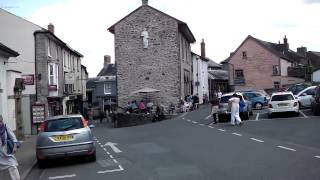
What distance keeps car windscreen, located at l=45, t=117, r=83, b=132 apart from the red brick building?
2359 inches

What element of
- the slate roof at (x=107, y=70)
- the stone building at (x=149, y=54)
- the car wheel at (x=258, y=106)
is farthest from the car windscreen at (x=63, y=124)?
the slate roof at (x=107, y=70)

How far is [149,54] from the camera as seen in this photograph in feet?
164

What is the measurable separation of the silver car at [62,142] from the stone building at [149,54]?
3282 centimetres

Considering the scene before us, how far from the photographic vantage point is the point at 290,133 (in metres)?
21.8

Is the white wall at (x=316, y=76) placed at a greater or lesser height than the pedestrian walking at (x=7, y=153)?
greater

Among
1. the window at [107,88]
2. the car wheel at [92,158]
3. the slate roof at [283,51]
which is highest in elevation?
the slate roof at [283,51]

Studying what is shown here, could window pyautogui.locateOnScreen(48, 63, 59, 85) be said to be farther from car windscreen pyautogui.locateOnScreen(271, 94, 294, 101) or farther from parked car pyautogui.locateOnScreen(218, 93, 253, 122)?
car windscreen pyautogui.locateOnScreen(271, 94, 294, 101)

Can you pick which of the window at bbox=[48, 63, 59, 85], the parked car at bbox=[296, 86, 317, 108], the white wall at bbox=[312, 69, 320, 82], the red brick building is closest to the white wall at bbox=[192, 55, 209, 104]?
the red brick building

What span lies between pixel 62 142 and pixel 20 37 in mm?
29430

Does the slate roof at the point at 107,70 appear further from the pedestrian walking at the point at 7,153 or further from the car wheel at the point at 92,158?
the pedestrian walking at the point at 7,153

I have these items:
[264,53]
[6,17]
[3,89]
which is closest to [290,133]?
[3,89]

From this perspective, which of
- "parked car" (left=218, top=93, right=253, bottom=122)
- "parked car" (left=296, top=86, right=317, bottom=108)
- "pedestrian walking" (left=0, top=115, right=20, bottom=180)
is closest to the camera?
"pedestrian walking" (left=0, top=115, right=20, bottom=180)

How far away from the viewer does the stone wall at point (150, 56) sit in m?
49.6

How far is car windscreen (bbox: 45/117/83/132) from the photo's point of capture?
55.1ft
